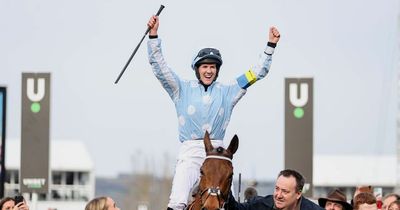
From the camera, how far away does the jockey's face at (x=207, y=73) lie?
13875 millimetres

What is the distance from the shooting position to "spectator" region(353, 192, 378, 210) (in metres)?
17.4

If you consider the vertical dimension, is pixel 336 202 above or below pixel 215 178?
below

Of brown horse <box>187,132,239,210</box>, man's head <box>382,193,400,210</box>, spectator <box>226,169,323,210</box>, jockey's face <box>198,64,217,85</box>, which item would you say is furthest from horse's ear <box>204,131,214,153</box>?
man's head <box>382,193,400,210</box>

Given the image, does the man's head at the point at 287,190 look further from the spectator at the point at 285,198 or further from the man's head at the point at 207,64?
the man's head at the point at 207,64

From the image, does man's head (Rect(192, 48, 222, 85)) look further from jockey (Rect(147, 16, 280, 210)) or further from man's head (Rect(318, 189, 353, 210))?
man's head (Rect(318, 189, 353, 210))

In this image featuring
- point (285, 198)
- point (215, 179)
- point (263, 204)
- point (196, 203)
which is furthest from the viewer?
point (263, 204)

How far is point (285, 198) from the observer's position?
1380cm

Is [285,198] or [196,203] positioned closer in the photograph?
[196,203]

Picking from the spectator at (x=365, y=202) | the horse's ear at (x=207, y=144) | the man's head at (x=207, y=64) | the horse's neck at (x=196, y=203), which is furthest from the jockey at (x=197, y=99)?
the spectator at (x=365, y=202)

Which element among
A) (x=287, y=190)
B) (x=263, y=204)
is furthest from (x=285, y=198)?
(x=263, y=204)

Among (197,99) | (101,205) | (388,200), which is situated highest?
(197,99)

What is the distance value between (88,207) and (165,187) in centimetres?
9435

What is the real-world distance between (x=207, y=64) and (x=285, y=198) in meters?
1.51

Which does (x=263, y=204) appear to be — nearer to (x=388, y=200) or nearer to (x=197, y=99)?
(x=197, y=99)
